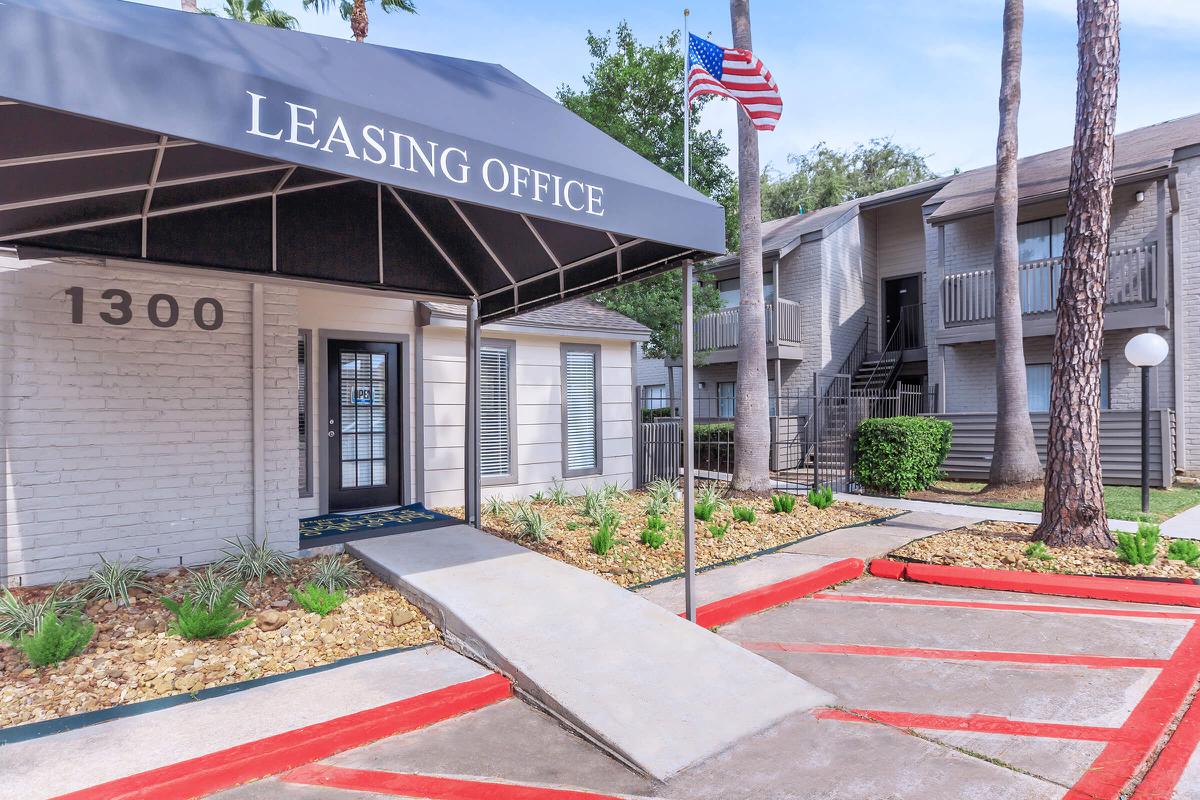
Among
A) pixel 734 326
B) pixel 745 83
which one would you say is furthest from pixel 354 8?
pixel 734 326

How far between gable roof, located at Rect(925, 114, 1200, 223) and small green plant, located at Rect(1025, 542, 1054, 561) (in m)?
10.2

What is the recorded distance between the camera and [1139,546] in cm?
632

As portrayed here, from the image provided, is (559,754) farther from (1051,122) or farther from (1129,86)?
(1051,122)

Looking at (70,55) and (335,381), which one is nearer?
(70,55)

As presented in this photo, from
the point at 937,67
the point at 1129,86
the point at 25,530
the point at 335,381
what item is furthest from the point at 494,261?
the point at 937,67

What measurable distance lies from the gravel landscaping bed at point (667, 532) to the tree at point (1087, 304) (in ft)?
8.49

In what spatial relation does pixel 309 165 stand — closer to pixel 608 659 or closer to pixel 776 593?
pixel 608 659

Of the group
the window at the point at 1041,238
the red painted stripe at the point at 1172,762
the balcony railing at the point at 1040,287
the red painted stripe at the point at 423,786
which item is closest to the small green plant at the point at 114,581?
the red painted stripe at the point at 423,786

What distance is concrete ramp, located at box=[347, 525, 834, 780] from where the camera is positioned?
3.47 meters

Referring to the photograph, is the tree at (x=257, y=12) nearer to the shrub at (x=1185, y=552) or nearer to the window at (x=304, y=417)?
the window at (x=304, y=417)

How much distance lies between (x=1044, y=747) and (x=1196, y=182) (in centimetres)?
1593

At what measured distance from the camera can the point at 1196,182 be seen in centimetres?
1381

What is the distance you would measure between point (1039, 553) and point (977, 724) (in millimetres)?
3972

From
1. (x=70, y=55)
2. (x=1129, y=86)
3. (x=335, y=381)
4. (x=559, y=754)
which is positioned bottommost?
(x=559, y=754)
